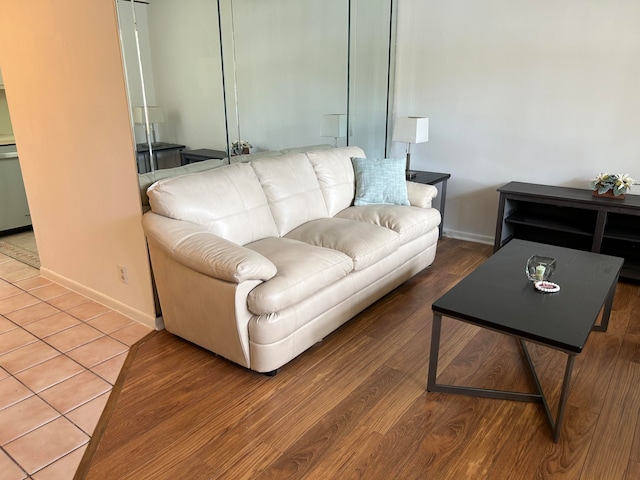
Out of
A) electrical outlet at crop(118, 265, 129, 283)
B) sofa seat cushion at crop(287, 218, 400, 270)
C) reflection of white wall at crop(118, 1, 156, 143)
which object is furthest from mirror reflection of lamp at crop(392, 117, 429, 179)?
electrical outlet at crop(118, 265, 129, 283)

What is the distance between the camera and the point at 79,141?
108 inches

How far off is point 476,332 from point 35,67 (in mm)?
Result: 3102

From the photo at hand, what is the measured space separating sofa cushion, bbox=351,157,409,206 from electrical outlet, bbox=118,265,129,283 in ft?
5.54

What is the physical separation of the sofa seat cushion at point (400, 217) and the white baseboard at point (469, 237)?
3.46 ft

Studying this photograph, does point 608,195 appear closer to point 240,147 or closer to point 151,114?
point 240,147

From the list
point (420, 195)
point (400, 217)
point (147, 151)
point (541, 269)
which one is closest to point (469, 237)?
point (420, 195)

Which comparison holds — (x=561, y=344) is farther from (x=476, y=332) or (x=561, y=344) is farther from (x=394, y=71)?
(x=394, y=71)

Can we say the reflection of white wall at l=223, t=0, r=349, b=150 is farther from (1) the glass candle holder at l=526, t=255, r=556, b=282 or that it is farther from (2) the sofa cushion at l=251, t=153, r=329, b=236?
(1) the glass candle holder at l=526, t=255, r=556, b=282

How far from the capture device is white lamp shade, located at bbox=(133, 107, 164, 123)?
245cm

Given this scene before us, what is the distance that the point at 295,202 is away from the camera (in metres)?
3.07

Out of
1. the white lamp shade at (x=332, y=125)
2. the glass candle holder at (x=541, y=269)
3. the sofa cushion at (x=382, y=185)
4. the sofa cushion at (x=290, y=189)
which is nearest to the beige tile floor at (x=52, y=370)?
the sofa cushion at (x=290, y=189)

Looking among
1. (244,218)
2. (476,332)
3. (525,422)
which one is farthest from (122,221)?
(525,422)

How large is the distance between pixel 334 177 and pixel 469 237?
1.66m

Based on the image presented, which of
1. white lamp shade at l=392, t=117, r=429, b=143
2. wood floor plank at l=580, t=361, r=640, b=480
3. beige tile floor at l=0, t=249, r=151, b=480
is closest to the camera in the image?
wood floor plank at l=580, t=361, r=640, b=480
